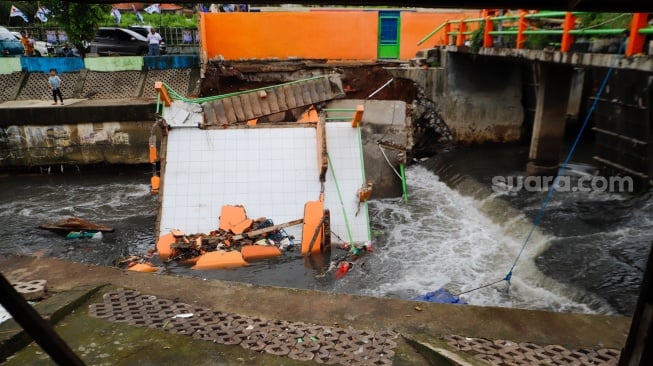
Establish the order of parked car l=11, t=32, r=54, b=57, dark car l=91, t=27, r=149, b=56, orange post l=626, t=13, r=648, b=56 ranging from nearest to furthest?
1. orange post l=626, t=13, r=648, b=56
2. dark car l=91, t=27, r=149, b=56
3. parked car l=11, t=32, r=54, b=57

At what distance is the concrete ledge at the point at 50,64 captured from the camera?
690 inches

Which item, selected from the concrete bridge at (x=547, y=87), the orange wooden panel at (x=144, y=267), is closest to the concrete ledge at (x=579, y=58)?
the concrete bridge at (x=547, y=87)

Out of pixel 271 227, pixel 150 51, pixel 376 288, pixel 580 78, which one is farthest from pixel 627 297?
pixel 150 51

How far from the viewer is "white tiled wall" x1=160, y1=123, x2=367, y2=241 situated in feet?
29.2

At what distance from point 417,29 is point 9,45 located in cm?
1881

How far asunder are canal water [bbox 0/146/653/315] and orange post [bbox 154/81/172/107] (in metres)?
3.26

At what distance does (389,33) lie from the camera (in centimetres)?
1916

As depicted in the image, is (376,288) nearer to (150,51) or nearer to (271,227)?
(271,227)

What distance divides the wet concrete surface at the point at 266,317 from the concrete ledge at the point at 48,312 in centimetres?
7

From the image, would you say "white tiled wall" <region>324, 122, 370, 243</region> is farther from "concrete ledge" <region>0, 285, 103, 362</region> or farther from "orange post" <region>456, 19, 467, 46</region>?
"orange post" <region>456, 19, 467, 46</region>

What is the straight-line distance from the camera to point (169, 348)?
3.76 m

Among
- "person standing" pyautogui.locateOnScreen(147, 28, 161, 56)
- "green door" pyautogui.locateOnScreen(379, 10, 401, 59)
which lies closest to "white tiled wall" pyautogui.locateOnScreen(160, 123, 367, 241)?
"green door" pyautogui.locateOnScreen(379, 10, 401, 59)

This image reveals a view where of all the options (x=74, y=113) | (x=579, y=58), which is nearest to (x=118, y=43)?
(x=74, y=113)

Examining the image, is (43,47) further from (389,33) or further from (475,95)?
(475,95)
